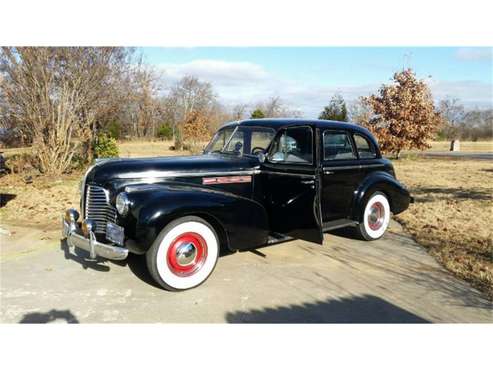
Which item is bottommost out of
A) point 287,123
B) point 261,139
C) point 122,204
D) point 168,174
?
point 122,204

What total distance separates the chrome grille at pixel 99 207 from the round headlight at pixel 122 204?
21 cm

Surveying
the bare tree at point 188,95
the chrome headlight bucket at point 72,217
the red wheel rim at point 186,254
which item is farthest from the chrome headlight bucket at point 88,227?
the bare tree at point 188,95

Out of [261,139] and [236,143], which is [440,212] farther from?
[236,143]

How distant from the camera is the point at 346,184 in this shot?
17.4ft

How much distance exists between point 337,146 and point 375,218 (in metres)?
1.38

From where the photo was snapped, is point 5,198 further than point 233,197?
Yes

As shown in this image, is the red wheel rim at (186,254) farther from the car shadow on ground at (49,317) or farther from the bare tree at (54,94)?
the bare tree at (54,94)

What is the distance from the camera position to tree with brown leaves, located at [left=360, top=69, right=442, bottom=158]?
1736 cm

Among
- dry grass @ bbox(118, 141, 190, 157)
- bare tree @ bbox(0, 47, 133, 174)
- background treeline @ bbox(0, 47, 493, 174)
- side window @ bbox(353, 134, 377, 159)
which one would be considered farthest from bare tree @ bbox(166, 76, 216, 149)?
side window @ bbox(353, 134, 377, 159)

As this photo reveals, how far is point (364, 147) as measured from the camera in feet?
18.9

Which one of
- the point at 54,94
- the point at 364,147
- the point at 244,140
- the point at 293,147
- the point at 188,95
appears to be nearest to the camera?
the point at 293,147

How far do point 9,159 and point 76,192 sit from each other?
189 inches

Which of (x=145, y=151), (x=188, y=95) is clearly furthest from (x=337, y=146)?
(x=188, y=95)

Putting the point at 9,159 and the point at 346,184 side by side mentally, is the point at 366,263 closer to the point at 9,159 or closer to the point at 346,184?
the point at 346,184
